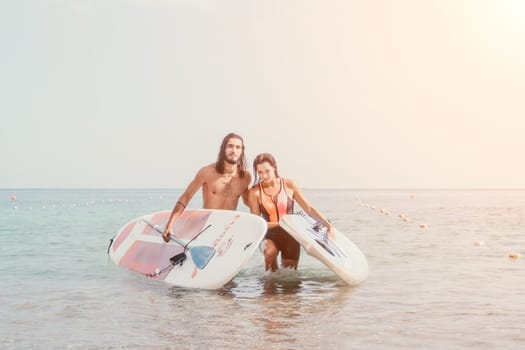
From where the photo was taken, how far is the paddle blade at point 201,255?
662cm

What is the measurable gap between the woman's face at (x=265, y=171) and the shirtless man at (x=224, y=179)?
1.46 feet

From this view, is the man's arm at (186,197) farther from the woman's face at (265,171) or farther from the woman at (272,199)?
the woman's face at (265,171)

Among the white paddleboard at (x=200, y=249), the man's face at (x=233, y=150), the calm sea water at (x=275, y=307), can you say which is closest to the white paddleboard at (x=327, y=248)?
the calm sea water at (x=275, y=307)

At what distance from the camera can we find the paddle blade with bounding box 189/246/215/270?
6621 mm

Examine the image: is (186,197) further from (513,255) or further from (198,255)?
(513,255)

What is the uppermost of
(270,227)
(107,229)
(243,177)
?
(243,177)

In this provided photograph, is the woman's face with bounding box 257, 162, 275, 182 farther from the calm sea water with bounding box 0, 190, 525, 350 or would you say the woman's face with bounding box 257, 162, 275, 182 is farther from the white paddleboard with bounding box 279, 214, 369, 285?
the calm sea water with bounding box 0, 190, 525, 350

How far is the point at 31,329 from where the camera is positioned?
4836 millimetres

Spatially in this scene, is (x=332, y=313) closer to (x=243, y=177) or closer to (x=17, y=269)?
(x=243, y=177)

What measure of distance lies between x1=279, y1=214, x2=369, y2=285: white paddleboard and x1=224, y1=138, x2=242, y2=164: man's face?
0.99 meters

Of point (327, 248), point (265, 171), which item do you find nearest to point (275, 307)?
point (327, 248)

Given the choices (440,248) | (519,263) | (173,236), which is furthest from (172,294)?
(440,248)

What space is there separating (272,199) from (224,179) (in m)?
0.73

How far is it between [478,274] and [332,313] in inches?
132
